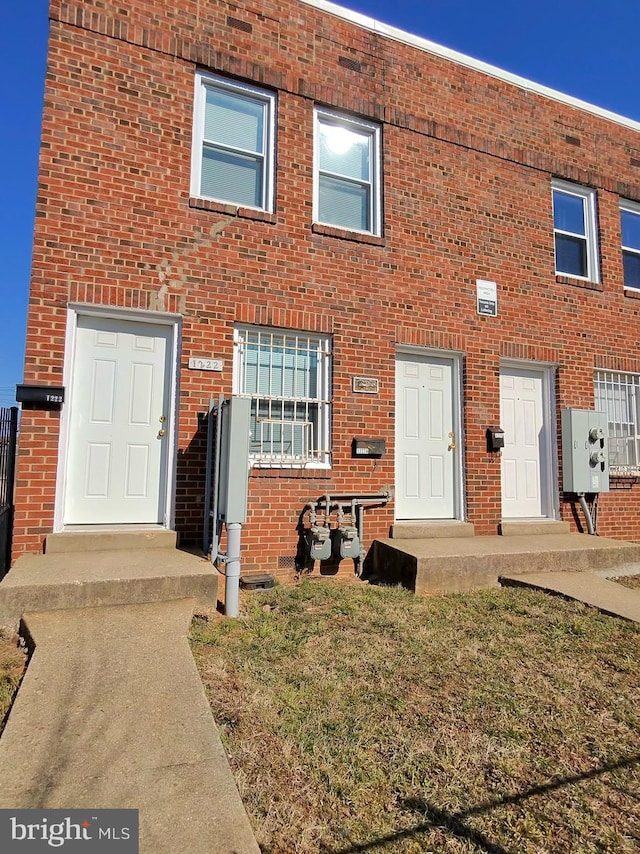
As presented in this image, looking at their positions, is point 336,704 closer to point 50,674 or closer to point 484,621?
point 50,674

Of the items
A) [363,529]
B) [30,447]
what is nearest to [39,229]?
[30,447]

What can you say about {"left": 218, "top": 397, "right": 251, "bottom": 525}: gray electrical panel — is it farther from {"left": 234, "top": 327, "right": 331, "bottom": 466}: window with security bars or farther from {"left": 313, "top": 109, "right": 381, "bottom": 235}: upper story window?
{"left": 313, "top": 109, "right": 381, "bottom": 235}: upper story window

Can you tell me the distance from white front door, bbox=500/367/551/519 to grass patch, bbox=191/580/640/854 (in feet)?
8.82

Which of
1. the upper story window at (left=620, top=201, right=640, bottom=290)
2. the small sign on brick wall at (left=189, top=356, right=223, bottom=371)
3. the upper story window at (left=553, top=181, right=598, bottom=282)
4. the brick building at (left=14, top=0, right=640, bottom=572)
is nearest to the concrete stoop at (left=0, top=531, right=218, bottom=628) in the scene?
the brick building at (left=14, top=0, right=640, bottom=572)

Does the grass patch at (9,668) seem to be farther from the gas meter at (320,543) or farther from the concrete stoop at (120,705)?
the gas meter at (320,543)

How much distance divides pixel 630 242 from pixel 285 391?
6.39 m

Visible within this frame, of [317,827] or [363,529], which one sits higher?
[363,529]

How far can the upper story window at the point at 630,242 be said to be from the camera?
8047mm

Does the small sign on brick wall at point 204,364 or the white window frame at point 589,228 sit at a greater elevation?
the white window frame at point 589,228

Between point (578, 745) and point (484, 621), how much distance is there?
1674 millimetres

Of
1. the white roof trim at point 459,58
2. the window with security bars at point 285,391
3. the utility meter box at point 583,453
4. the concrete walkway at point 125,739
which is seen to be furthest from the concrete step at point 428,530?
the white roof trim at point 459,58

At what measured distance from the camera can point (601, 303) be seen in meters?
7.56

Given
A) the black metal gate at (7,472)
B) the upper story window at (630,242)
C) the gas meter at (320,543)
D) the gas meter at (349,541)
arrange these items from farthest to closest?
1. the upper story window at (630,242)
2. the gas meter at (349,541)
3. the gas meter at (320,543)
4. the black metal gate at (7,472)

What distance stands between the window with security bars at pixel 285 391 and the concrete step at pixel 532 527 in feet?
8.29
